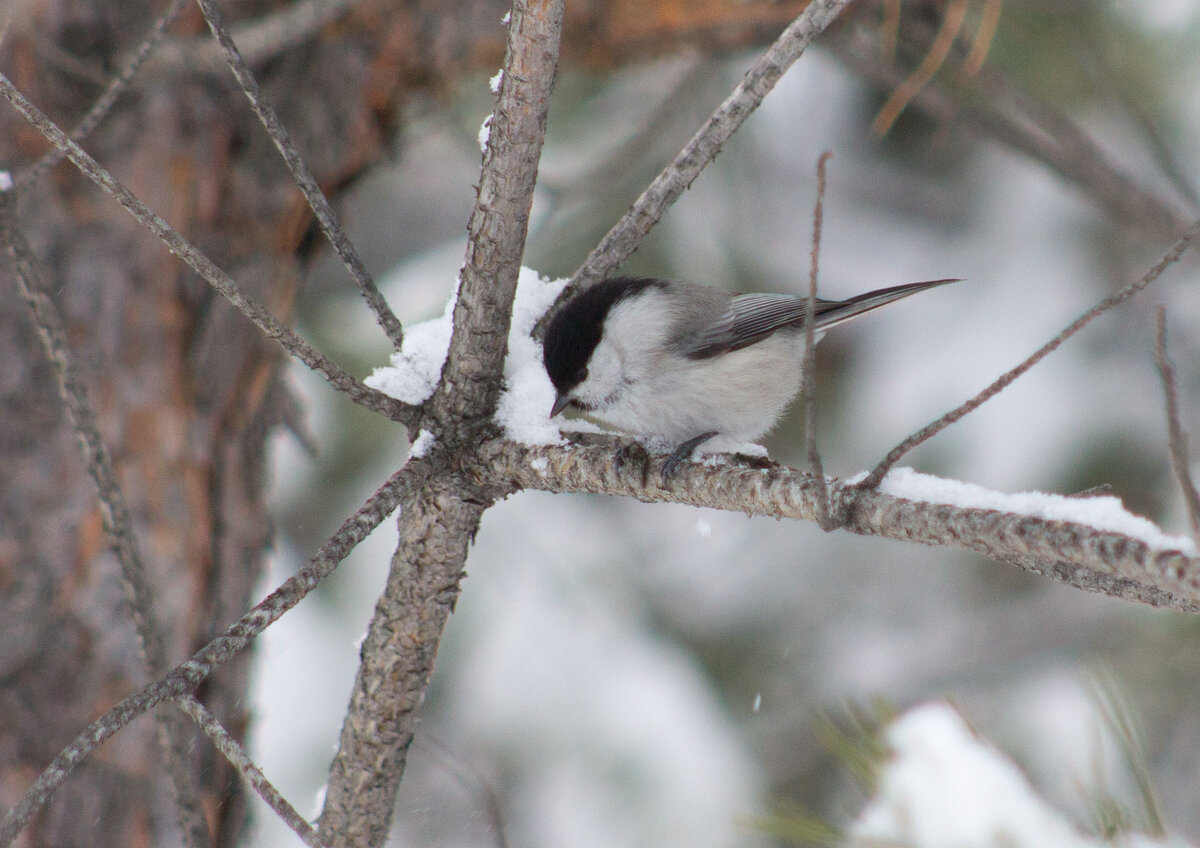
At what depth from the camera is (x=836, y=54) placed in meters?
2.62

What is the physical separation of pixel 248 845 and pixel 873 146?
4278 millimetres

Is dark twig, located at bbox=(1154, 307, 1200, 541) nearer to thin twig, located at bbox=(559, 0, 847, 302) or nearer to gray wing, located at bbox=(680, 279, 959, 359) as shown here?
thin twig, located at bbox=(559, 0, 847, 302)

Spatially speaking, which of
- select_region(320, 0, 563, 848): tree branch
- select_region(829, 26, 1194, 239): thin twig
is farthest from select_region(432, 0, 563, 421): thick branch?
select_region(829, 26, 1194, 239): thin twig

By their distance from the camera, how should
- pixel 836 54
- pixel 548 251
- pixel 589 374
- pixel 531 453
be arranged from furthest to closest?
pixel 548 251
pixel 836 54
pixel 589 374
pixel 531 453

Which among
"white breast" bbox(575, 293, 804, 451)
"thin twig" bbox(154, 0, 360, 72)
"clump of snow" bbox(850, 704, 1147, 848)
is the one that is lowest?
"clump of snow" bbox(850, 704, 1147, 848)

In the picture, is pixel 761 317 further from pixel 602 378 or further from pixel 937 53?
pixel 937 53

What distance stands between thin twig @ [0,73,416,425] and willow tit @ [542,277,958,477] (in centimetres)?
64

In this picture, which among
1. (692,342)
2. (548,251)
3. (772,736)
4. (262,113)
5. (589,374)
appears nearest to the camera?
(262,113)

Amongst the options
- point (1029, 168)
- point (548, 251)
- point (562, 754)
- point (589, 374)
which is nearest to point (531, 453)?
point (589, 374)

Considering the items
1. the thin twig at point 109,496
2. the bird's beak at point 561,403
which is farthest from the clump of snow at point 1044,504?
the thin twig at point 109,496

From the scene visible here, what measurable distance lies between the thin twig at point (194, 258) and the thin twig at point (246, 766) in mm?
414

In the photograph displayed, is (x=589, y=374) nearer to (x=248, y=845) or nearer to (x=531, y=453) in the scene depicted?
(x=531, y=453)

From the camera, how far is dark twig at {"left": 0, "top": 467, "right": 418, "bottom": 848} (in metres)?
0.79

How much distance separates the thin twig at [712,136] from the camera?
4.10 ft
